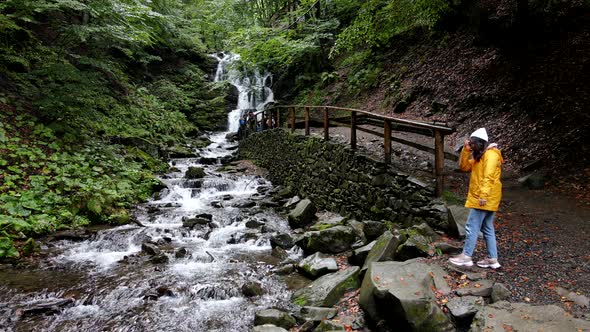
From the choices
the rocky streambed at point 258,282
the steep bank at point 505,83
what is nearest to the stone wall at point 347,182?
the rocky streambed at point 258,282

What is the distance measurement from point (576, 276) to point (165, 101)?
75.4ft

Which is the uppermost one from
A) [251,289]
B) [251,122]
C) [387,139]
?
[387,139]

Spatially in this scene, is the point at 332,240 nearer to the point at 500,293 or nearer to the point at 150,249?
the point at 500,293

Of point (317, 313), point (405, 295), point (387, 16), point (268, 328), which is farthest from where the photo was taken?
point (387, 16)

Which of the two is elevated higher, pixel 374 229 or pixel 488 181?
pixel 488 181

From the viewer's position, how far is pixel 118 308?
5.36m

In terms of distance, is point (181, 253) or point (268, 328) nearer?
point (268, 328)

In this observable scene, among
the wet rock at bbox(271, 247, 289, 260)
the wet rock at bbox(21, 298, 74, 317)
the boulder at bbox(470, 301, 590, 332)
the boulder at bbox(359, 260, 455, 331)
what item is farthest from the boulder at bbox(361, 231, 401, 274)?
the wet rock at bbox(21, 298, 74, 317)

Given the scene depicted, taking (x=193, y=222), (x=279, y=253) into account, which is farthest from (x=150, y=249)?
(x=279, y=253)

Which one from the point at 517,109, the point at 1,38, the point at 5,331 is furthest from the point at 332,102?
the point at 5,331

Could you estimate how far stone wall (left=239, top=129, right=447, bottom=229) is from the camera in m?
6.43

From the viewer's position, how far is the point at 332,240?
22.9 ft

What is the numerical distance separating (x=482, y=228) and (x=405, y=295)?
154cm

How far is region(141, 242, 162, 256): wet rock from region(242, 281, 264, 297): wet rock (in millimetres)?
2831
